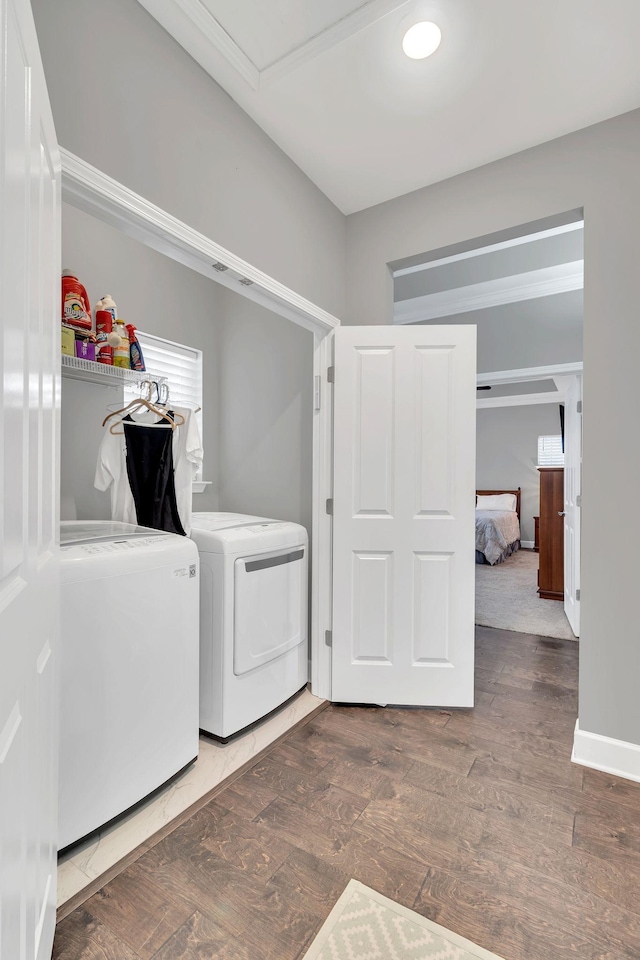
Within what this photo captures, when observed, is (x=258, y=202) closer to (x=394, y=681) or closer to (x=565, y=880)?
(x=394, y=681)

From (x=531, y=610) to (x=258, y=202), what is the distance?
3.83 metres

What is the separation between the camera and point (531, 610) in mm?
4273

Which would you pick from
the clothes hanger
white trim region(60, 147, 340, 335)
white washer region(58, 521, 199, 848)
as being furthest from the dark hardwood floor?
white trim region(60, 147, 340, 335)

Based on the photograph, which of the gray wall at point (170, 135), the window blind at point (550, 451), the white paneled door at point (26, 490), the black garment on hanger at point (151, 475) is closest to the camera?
the white paneled door at point (26, 490)

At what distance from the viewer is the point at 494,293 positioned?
430 centimetres

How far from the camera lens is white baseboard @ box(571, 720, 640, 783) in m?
1.95

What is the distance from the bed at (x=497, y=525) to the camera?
6617mm

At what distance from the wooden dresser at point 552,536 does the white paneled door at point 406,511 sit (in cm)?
252

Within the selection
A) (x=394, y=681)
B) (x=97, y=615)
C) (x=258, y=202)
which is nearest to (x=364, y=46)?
(x=258, y=202)

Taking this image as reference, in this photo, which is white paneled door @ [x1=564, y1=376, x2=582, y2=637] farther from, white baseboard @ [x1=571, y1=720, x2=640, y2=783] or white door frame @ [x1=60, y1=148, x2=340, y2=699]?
white door frame @ [x1=60, y1=148, x2=340, y2=699]

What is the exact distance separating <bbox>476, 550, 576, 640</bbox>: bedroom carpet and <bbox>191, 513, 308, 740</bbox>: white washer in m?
2.13

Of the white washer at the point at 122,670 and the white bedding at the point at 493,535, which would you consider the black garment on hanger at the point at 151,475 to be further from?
the white bedding at the point at 493,535

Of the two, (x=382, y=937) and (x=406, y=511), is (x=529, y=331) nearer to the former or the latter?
(x=406, y=511)

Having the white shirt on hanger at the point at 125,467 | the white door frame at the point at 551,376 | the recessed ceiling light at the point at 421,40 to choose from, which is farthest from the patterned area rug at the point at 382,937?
the white door frame at the point at 551,376
